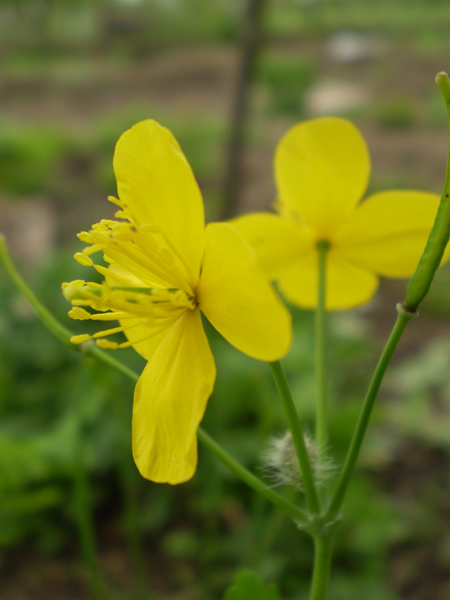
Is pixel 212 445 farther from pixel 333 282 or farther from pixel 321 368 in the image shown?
pixel 333 282

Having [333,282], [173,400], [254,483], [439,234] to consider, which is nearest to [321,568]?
[254,483]

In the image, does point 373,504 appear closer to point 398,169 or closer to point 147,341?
point 147,341

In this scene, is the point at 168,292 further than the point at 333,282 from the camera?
No

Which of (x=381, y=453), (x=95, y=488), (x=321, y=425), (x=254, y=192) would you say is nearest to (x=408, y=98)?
(x=254, y=192)

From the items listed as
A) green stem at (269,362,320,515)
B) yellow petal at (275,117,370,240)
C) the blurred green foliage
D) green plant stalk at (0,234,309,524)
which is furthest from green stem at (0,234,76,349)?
the blurred green foliage

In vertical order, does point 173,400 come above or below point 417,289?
below

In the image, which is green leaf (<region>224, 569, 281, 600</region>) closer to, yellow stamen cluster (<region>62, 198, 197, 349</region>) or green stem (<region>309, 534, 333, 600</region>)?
green stem (<region>309, 534, 333, 600</region>)
